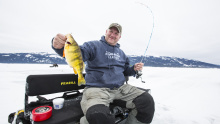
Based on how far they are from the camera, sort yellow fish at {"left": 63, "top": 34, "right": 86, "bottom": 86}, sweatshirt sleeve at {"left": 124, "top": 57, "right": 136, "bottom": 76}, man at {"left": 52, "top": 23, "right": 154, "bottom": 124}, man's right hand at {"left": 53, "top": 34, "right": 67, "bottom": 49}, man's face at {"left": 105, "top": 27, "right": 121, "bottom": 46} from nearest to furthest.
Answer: yellow fish at {"left": 63, "top": 34, "right": 86, "bottom": 86} → man's right hand at {"left": 53, "top": 34, "right": 67, "bottom": 49} → man at {"left": 52, "top": 23, "right": 154, "bottom": 124} → man's face at {"left": 105, "top": 27, "right": 121, "bottom": 46} → sweatshirt sleeve at {"left": 124, "top": 57, "right": 136, "bottom": 76}

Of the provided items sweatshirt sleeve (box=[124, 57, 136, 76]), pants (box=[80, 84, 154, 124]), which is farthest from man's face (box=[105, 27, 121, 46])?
pants (box=[80, 84, 154, 124])

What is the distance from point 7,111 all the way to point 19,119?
1.99 metres

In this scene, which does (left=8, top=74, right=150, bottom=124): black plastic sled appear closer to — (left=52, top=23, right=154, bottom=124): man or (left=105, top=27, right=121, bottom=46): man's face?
(left=52, top=23, right=154, bottom=124): man

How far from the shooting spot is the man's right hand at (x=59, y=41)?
160 centimetres

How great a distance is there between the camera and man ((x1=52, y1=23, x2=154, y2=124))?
1703mm

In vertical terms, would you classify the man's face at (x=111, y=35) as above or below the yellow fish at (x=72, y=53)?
above

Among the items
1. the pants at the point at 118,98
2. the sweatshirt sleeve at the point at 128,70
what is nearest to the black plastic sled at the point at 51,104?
the pants at the point at 118,98

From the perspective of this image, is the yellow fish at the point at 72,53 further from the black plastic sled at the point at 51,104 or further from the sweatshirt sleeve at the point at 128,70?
the sweatshirt sleeve at the point at 128,70

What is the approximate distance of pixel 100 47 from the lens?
2.70m

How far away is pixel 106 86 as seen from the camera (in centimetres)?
243

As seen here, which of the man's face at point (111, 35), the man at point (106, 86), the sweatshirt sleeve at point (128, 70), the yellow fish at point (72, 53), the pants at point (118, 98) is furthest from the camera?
the sweatshirt sleeve at point (128, 70)

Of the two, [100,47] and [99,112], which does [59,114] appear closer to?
[99,112]

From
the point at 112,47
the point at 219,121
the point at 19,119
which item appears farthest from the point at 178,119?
the point at 19,119

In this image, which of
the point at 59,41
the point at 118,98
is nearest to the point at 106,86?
the point at 118,98
